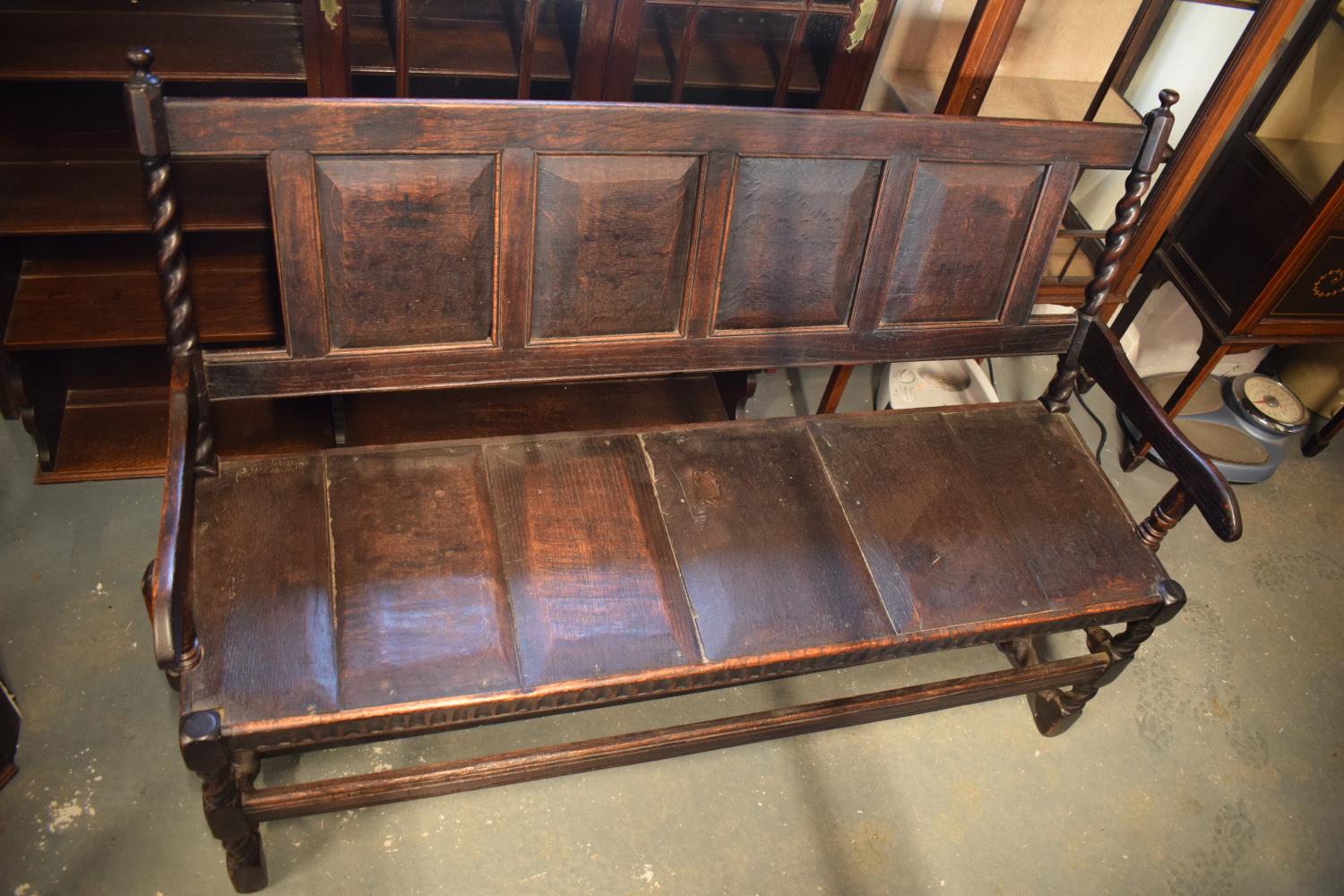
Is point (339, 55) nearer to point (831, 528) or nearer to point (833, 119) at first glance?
point (833, 119)

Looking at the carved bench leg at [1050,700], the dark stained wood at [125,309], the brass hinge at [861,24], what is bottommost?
the carved bench leg at [1050,700]

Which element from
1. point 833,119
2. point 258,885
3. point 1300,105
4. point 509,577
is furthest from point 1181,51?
point 258,885

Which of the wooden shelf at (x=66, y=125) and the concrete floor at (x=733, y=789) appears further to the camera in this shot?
the wooden shelf at (x=66, y=125)

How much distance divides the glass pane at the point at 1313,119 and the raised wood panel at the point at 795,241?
4.69ft

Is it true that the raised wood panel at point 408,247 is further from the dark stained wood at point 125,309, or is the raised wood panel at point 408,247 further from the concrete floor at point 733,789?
the concrete floor at point 733,789

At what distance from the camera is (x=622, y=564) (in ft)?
6.67

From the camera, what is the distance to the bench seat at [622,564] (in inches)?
71.9

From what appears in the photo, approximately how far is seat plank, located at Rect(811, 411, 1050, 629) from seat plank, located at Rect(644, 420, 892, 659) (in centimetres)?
5

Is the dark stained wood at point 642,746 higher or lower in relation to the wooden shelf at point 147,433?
higher

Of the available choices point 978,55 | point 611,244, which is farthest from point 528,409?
point 978,55

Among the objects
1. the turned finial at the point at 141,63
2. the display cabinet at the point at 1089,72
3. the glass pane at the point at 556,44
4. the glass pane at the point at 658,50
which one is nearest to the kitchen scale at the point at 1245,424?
the display cabinet at the point at 1089,72

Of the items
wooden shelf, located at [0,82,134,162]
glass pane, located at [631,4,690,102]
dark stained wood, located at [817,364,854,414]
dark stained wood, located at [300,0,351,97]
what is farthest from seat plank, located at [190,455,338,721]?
dark stained wood, located at [817,364,854,414]

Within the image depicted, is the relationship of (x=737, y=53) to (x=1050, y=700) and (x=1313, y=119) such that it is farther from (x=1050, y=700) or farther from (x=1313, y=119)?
(x=1050, y=700)

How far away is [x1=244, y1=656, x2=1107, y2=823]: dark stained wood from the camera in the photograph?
195 centimetres
